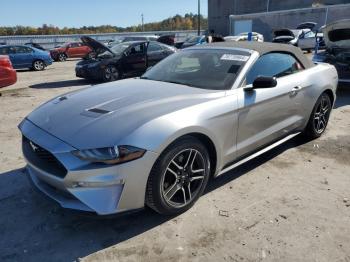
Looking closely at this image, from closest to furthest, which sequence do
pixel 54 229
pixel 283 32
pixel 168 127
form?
pixel 168 127 < pixel 54 229 < pixel 283 32

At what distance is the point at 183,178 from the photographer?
134 inches

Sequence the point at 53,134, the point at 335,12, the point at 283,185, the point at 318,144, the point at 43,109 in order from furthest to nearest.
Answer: the point at 335,12, the point at 318,144, the point at 283,185, the point at 43,109, the point at 53,134

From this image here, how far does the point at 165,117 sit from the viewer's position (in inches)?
124

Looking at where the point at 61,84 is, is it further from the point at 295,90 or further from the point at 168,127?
the point at 168,127

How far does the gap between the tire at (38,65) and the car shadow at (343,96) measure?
14.2 metres

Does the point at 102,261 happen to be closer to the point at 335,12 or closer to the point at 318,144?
the point at 318,144

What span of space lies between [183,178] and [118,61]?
9.46m

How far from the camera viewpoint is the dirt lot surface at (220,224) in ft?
9.66

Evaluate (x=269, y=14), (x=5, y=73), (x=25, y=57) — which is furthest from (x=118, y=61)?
(x=269, y=14)

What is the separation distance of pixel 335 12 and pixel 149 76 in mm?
35108

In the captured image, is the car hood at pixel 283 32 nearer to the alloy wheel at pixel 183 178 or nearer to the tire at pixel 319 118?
the tire at pixel 319 118

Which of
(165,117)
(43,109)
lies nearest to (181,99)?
(165,117)

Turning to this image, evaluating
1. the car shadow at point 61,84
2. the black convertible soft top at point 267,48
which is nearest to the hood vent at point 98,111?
the black convertible soft top at point 267,48

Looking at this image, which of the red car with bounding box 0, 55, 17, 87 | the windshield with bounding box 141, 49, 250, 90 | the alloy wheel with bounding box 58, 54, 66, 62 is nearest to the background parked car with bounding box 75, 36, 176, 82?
the red car with bounding box 0, 55, 17, 87
